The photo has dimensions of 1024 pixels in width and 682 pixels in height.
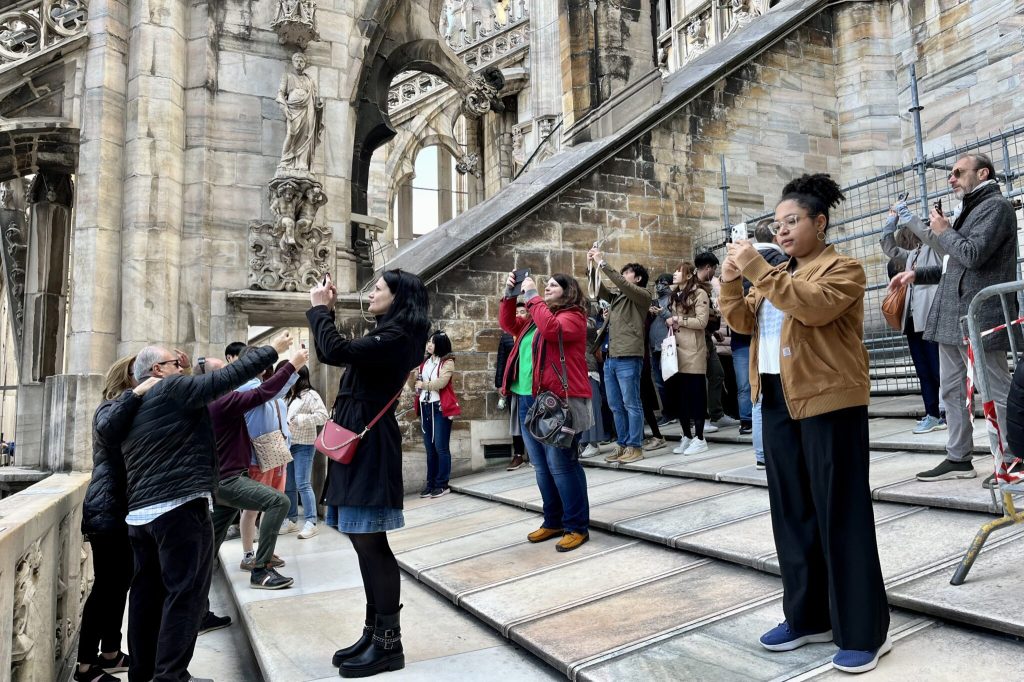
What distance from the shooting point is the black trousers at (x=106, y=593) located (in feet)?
11.8

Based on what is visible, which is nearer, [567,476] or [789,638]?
[789,638]

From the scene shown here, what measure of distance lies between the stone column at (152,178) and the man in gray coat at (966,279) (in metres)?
6.80

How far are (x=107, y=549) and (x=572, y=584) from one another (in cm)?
218

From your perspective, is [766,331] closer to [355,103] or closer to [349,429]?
[349,429]

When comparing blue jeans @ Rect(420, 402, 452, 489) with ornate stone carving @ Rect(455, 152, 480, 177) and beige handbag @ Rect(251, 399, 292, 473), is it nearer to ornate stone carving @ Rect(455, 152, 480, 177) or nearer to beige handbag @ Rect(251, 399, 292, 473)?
beige handbag @ Rect(251, 399, 292, 473)

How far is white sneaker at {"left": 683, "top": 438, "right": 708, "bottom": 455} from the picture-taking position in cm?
667

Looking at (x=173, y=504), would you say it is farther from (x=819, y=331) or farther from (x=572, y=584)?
(x=819, y=331)

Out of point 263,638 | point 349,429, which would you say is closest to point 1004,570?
point 349,429

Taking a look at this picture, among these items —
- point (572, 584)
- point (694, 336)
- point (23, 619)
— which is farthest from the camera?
point (694, 336)

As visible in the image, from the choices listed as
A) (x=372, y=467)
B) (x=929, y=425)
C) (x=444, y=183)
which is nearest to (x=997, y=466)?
(x=372, y=467)

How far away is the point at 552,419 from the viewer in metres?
4.54

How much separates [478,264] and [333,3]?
3396 millimetres

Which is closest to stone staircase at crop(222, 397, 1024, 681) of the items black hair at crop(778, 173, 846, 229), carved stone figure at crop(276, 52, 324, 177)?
black hair at crop(778, 173, 846, 229)

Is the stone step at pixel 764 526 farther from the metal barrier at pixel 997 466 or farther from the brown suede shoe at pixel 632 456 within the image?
the brown suede shoe at pixel 632 456
